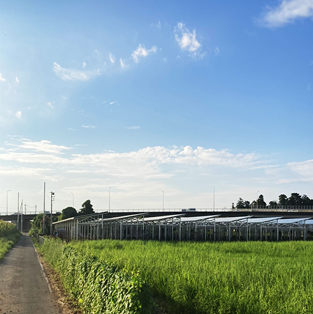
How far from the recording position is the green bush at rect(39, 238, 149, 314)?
806 cm

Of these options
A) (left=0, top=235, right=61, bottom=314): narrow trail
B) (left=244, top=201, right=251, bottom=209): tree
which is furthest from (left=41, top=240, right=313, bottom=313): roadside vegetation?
(left=244, top=201, right=251, bottom=209): tree

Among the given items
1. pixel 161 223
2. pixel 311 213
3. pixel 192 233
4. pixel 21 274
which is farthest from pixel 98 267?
pixel 311 213

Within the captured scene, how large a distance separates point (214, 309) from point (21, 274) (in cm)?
1433

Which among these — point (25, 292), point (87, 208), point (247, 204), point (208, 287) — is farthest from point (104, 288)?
point (247, 204)

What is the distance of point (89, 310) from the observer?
1113 cm

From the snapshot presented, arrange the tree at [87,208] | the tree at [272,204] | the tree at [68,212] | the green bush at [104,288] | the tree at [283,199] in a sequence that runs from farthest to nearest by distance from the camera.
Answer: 1. the tree at [283,199]
2. the tree at [272,204]
3. the tree at [87,208]
4. the tree at [68,212]
5. the green bush at [104,288]

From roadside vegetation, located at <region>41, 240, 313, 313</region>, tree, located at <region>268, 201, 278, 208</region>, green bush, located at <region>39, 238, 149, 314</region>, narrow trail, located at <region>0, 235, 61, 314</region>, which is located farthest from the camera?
tree, located at <region>268, 201, 278, 208</region>

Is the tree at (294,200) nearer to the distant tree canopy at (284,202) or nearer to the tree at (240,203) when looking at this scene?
the distant tree canopy at (284,202)

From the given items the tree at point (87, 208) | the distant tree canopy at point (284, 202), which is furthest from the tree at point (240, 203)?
the tree at point (87, 208)

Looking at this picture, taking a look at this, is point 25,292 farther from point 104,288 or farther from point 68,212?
point 68,212

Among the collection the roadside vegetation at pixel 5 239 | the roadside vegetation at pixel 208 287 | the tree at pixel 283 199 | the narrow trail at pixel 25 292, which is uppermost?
the tree at pixel 283 199

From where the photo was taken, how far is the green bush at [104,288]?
806cm

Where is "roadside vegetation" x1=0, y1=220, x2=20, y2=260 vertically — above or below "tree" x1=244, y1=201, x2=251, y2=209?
below

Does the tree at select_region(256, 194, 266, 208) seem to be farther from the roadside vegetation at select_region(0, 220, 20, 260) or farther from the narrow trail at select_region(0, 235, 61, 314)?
the narrow trail at select_region(0, 235, 61, 314)
